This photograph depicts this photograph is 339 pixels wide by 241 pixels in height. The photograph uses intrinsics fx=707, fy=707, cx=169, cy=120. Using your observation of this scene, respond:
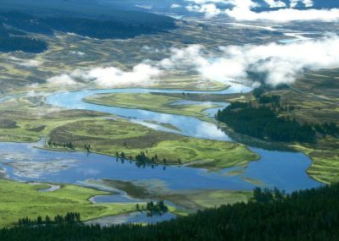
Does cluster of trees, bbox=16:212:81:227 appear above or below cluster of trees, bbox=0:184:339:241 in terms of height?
below

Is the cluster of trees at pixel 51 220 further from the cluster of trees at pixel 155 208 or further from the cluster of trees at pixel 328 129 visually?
the cluster of trees at pixel 328 129

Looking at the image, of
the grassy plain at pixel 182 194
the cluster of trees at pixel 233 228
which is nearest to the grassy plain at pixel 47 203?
the grassy plain at pixel 182 194

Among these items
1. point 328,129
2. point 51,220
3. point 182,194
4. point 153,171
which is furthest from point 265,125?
point 51,220

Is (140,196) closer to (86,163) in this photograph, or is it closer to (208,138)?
(86,163)

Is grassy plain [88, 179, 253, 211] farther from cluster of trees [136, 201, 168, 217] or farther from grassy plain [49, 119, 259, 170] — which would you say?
grassy plain [49, 119, 259, 170]

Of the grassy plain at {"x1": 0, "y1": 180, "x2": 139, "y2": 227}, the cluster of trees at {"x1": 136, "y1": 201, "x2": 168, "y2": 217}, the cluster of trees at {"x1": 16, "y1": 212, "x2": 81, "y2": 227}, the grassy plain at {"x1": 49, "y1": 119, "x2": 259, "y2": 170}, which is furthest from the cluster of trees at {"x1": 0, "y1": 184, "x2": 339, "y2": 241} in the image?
the grassy plain at {"x1": 49, "y1": 119, "x2": 259, "y2": 170}

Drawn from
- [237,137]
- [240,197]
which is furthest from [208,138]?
[240,197]

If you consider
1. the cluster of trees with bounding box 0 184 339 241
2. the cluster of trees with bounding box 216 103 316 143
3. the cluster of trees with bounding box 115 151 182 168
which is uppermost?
the cluster of trees with bounding box 0 184 339 241

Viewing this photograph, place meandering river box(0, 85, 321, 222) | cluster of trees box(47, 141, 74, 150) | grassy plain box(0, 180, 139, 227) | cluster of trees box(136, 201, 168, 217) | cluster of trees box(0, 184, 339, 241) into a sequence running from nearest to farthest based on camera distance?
cluster of trees box(0, 184, 339, 241), grassy plain box(0, 180, 139, 227), cluster of trees box(136, 201, 168, 217), meandering river box(0, 85, 321, 222), cluster of trees box(47, 141, 74, 150)
